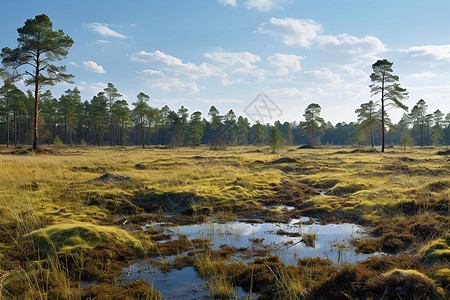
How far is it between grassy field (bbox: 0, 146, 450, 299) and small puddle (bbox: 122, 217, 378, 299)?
295mm

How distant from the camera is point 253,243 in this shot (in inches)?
267

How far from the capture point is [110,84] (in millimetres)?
59469

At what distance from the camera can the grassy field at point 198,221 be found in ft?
13.7

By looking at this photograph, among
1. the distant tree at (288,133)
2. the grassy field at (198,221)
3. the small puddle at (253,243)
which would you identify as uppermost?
the distant tree at (288,133)

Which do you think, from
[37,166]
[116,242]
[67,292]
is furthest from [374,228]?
[37,166]

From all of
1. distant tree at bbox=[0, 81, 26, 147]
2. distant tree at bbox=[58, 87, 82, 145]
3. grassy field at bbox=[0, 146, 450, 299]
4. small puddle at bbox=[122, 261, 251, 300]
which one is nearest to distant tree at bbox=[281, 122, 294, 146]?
distant tree at bbox=[58, 87, 82, 145]

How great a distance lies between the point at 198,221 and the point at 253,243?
9.02 feet

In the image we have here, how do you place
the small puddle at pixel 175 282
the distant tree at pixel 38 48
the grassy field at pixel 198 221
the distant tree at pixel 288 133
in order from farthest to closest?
the distant tree at pixel 288 133 < the distant tree at pixel 38 48 < the small puddle at pixel 175 282 < the grassy field at pixel 198 221

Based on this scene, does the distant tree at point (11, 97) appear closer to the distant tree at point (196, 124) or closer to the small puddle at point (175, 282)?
the distant tree at point (196, 124)

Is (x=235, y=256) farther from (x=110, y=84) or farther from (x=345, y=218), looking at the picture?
(x=110, y=84)

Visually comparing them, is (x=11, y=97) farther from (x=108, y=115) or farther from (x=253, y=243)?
(x=253, y=243)

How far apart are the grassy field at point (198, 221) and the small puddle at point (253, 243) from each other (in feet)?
0.97

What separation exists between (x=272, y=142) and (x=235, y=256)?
3798cm

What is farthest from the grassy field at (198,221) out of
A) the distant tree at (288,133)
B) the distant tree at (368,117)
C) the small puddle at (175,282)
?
the distant tree at (288,133)
